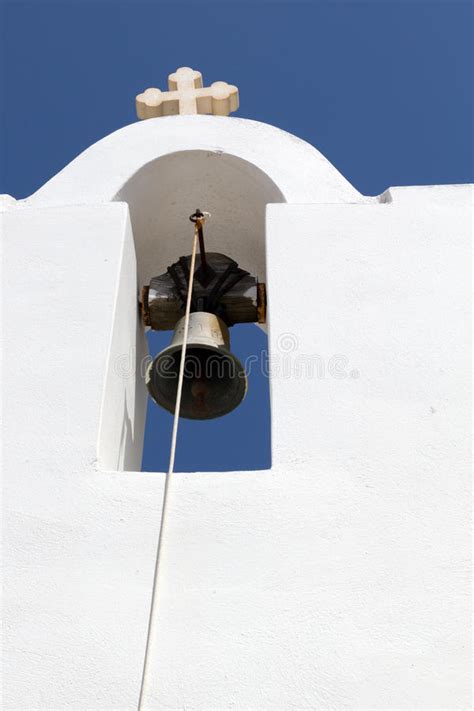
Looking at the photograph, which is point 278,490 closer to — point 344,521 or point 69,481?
point 344,521

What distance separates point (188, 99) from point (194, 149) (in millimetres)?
543

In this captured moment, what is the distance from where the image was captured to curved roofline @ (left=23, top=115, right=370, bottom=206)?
161 inches

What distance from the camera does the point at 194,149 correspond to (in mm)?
4285

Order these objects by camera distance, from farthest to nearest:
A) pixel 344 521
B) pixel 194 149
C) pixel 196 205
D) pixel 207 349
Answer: pixel 196 205, pixel 194 149, pixel 207 349, pixel 344 521

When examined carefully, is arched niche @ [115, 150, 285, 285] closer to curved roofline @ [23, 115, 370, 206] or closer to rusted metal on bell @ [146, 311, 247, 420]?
curved roofline @ [23, 115, 370, 206]

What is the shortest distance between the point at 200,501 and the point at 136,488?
7.2 inches

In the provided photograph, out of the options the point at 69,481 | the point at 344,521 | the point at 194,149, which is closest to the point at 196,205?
the point at 194,149

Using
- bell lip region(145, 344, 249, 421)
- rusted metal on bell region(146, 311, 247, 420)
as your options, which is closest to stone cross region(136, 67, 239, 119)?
rusted metal on bell region(146, 311, 247, 420)

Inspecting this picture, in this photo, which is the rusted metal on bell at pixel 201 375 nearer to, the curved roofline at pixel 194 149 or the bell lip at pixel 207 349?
the bell lip at pixel 207 349

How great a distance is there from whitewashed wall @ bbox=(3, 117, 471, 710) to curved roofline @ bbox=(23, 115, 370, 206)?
6cm

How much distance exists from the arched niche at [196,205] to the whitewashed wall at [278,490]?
0.30m

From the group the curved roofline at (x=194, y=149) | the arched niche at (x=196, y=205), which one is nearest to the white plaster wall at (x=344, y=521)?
the curved roofline at (x=194, y=149)

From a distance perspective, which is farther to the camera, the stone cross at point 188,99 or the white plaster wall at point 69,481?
the stone cross at point 188,99

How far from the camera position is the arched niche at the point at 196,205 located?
14.1ft
